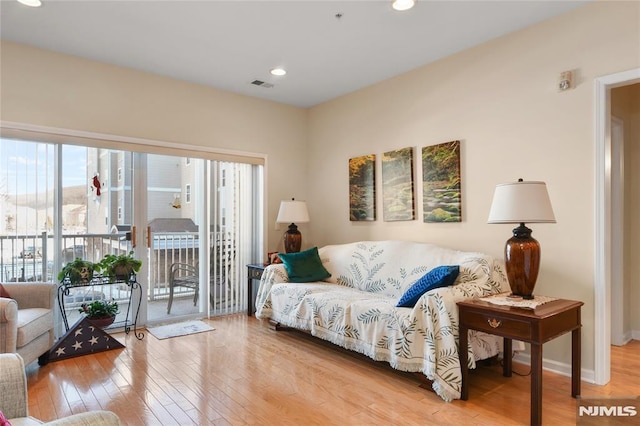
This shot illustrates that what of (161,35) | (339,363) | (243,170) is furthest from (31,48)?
(339,363)

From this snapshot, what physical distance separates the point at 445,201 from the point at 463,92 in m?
1.02

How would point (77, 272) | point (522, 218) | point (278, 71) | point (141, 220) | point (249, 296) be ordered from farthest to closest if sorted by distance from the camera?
point (249, 296)
point (141, 220)
point (278, 71)
point (77, 272)
point (522, 218)

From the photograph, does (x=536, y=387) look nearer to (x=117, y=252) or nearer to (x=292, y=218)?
(x=292, y=218)

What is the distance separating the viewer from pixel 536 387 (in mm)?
2189

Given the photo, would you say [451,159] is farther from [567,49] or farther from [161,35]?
[161,35]

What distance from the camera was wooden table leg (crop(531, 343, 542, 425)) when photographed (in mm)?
2176

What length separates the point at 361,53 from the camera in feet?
12.1

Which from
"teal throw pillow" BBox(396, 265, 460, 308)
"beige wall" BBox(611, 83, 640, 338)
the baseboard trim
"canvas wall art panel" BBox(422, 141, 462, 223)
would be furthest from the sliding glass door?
"beige wall" BBox(611, 83, 640, 338)

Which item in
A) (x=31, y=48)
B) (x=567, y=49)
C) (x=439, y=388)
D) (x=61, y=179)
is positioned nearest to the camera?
(x=439, y=388)

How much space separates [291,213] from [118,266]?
6.30ft

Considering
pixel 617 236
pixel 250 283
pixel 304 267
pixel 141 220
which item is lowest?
pixel 250 283

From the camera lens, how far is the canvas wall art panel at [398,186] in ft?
13.3

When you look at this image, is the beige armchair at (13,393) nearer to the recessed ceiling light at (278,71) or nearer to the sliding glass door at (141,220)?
the sliding glass door at (141,220)

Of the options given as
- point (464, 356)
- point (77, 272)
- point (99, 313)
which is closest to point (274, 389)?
point (464, 356)
